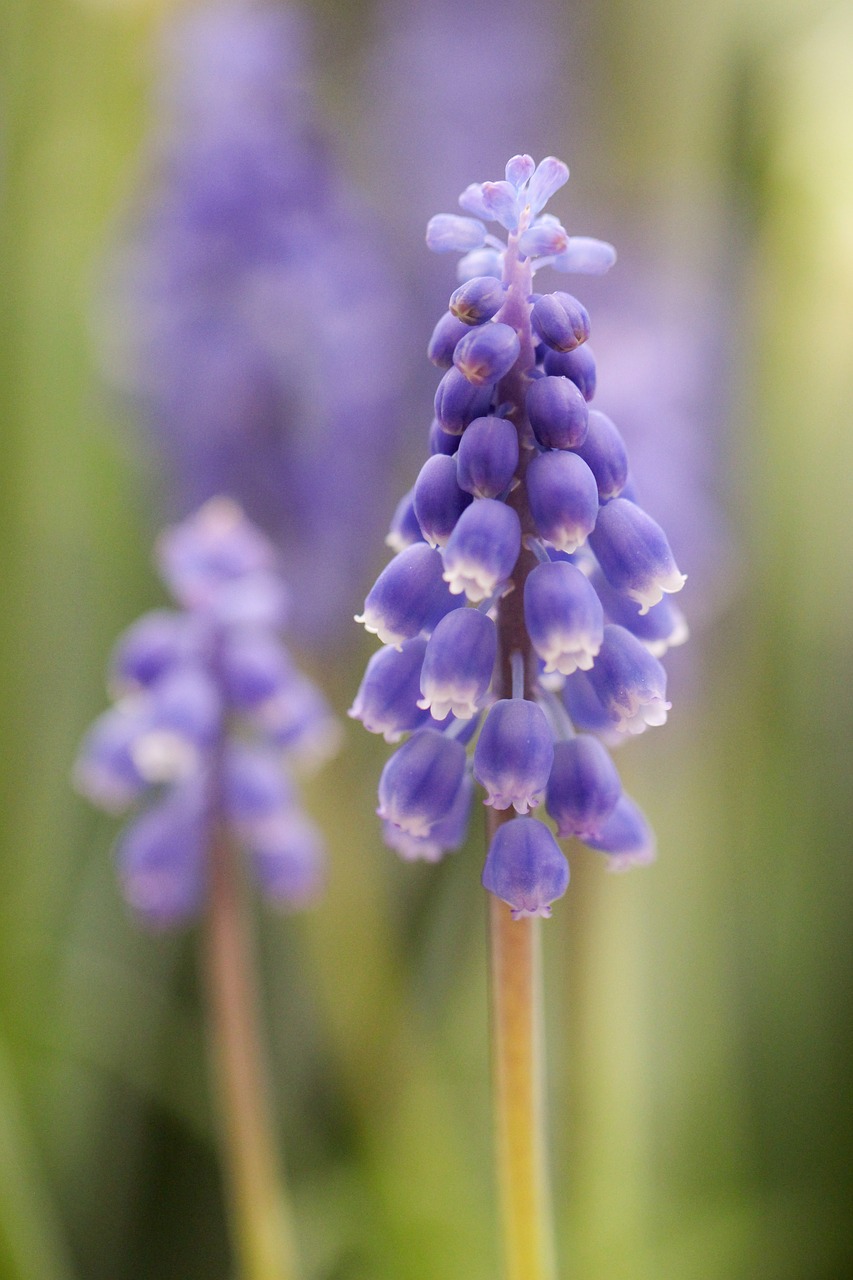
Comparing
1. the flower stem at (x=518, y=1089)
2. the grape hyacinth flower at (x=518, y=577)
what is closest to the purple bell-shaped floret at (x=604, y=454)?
the grape hyacinth flower at (x=518, y=577)

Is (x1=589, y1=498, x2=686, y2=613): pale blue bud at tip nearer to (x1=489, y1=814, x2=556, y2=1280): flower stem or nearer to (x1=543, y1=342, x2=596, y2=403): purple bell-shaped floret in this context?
(x1=543, y1=342, x2=596, y2=403): purple bell-shaped floret

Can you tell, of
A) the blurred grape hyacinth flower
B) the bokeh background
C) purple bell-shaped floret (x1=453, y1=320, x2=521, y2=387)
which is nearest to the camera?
purple bell-shaped floret (x1=453, y1=320, x2=521, y2=387)

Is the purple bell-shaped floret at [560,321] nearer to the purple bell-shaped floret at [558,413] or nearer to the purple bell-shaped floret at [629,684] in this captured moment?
the purple bell-shaped floret at [558,413]

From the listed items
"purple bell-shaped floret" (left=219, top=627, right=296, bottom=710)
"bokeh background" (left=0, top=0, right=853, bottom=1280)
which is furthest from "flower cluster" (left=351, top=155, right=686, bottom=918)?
"bokeh background" (left=0, top=0, right=853, bottom=1280)

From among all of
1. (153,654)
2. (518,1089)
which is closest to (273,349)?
(153,654)

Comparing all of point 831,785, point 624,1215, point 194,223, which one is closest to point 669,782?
point 831,785
